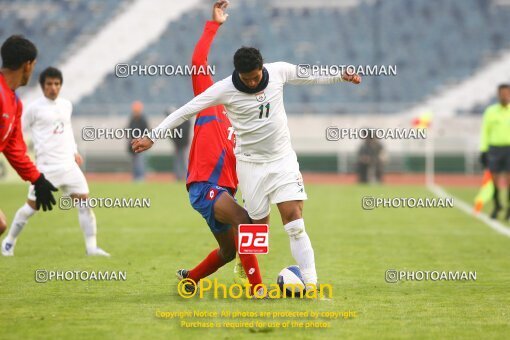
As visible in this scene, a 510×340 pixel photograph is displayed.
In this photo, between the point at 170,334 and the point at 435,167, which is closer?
the point at 170,334

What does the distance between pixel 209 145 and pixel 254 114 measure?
640mm

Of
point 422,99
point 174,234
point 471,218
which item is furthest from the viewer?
point 422,99

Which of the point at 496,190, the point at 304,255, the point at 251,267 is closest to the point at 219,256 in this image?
the point at 251,267

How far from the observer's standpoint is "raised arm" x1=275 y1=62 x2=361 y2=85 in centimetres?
834

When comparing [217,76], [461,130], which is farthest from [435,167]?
[217,76]

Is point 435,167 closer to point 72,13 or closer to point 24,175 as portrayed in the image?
point 72,13

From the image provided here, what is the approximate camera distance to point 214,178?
8.48 m

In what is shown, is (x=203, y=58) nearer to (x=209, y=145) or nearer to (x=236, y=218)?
(x=209, y=145)

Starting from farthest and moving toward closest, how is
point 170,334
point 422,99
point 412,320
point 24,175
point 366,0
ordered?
1. point 366,0
2. point 422,99
3. point 24,175
4. point 412,320
5. point 170,334

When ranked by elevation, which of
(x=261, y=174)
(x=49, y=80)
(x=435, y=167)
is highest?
(x=49, y=80)

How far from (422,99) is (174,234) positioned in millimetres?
21248

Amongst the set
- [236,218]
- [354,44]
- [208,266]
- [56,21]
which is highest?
[56,21]

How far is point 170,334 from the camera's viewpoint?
21.7ft

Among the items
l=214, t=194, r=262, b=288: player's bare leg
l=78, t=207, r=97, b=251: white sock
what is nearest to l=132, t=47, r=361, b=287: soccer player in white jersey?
l=214, t=194, r=262, b=288: player's bare leg
